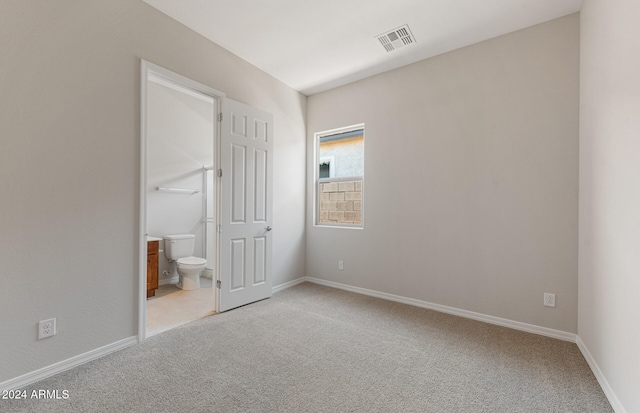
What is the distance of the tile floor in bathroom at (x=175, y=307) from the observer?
282 cm

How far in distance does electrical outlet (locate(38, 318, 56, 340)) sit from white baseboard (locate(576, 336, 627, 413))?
348 centimetres

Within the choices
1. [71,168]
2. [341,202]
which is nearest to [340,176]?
[341,202]

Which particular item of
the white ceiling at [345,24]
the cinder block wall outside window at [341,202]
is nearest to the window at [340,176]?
the cinder block wall outside window at [341,202]

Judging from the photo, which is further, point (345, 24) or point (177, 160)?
point (177, 160)

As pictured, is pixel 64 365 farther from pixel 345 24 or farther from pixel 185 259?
pixel 345 24

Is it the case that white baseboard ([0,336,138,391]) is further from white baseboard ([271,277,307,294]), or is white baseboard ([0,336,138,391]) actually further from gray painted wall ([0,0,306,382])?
white baseboard ([271,277,307,294])

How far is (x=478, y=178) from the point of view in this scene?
2955mm

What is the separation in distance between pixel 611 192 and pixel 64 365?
380cm

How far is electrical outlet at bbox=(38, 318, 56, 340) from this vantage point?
1.90m

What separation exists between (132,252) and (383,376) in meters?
2.16

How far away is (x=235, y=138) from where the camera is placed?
3.25 m

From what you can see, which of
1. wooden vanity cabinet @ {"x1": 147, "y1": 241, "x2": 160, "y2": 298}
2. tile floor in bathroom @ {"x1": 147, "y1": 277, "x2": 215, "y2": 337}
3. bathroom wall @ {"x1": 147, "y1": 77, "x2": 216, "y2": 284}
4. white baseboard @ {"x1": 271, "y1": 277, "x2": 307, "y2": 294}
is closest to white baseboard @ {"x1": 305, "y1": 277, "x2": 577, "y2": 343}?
white baseboard @ {"x1": 271, "y1": 277, "x2": 307, "y2": 294}

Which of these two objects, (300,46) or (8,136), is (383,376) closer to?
(8,136)

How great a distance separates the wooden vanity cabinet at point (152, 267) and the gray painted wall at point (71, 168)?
1408mm
